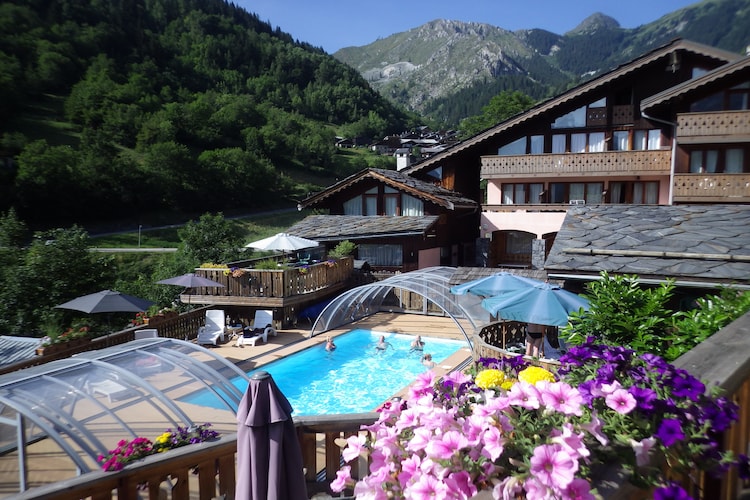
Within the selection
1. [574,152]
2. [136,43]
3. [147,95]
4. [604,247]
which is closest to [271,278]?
[604,247]

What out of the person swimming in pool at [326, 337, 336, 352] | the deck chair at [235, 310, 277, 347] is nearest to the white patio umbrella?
the deck chair at [235, 310, 277, 347]

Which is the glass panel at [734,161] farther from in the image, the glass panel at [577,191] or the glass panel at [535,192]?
the glass panel at [535,192]

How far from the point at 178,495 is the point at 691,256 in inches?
358

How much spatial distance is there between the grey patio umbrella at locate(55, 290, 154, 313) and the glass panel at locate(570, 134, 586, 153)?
2326cm

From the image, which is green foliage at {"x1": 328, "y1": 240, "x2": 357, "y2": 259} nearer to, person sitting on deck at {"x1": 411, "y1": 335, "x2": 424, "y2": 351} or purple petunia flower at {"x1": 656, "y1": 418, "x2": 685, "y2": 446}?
person sitting on deck at {"x1": 411, "y1": 335, "x2": 424, "y2": 351}

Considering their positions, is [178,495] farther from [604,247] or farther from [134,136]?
[134,136]

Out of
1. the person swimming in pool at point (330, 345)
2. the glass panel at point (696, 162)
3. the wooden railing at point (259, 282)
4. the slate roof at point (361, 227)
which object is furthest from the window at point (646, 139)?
the person swimming in pool at point (330, 345)

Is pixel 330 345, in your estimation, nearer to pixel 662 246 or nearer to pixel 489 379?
pixel 662 246

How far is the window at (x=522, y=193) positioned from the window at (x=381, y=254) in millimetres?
7560

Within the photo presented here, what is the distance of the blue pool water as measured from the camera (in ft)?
47.2

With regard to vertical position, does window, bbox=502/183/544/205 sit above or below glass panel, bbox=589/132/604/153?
below

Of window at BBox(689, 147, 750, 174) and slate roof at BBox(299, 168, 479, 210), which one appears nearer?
window at BBox(689, 147, 750, 174)

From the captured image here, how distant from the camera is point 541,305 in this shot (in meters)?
→ 10.4

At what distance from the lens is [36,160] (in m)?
48.2
